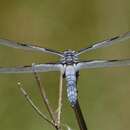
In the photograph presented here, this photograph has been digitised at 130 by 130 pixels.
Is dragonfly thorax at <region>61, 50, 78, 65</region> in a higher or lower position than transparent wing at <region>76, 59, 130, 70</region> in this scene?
higher

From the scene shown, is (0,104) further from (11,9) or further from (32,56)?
(11,9)

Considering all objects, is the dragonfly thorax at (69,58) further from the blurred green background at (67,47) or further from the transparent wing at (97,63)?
the blurred green background at (67,47)

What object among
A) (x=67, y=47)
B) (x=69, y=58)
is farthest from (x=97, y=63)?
(x=67, y=47)

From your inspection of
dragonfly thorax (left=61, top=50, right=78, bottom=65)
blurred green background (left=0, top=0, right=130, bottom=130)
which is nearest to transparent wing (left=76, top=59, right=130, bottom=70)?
dragonfly thorax (left=61, top=50, right=78, bottom=65)

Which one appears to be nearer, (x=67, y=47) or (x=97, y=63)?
(x=97, y=63)

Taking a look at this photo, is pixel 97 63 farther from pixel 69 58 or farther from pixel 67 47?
pixel 67 47

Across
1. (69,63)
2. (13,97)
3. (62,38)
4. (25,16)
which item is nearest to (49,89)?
(13,97)

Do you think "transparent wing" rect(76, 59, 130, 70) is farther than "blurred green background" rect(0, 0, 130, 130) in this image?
No

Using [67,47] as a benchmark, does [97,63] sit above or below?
below

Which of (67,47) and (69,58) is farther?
(67,47)

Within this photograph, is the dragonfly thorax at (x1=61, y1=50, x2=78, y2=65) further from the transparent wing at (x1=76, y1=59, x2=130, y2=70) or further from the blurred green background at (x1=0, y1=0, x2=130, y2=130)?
the blurred green background at (x1=0, y1=0, x2=130, y2=130)
